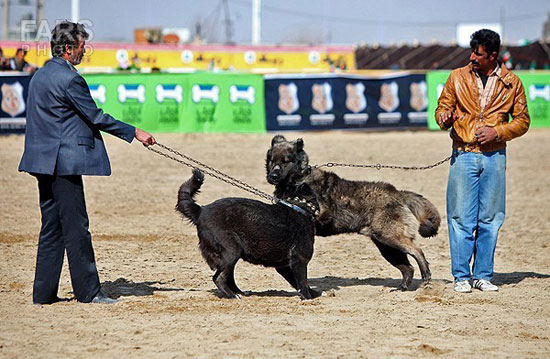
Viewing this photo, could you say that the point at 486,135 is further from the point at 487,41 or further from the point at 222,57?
the point at 222,57

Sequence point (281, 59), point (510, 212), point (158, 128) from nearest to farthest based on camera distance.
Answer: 1. point (510, 212)
2. point (158, 128)
3. point (281, 59)

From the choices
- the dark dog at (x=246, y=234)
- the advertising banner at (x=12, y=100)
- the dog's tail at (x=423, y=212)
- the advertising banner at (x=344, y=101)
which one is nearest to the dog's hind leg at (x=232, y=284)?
the dark dog at (x=246, y=234)

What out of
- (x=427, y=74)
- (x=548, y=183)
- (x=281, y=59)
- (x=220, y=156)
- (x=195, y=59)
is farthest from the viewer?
(x=281, y=59)

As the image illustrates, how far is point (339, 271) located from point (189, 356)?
3903mm

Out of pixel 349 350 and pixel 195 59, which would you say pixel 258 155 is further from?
pixel 195 59

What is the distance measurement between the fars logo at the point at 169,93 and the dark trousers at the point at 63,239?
1443cm

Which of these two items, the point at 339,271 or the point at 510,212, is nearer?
the point at 339,271

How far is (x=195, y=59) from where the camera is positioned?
38.1 m

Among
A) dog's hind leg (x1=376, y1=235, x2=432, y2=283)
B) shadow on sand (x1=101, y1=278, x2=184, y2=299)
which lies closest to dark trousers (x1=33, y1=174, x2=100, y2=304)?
shadow on sand (x1=101, y1=278, x2=184, y2=299)

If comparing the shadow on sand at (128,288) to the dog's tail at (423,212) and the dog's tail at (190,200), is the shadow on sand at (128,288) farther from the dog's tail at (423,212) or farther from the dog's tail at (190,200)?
the dog's tail at (423,212)

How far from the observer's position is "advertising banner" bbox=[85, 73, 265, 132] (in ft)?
68.0

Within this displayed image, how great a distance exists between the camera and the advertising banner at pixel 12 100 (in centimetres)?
1938

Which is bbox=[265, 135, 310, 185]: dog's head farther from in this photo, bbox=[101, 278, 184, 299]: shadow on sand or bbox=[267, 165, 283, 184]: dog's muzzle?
bbox=[101, 278, 184, 299]: shadow on sand

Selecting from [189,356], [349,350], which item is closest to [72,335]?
[189,356]
